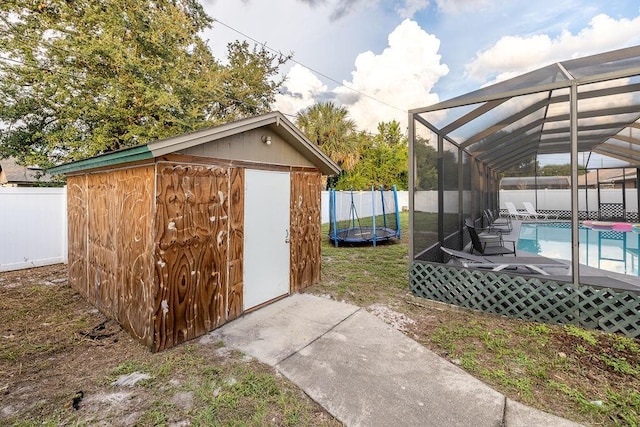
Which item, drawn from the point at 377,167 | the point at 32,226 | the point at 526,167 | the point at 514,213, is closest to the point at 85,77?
the point at 32,226

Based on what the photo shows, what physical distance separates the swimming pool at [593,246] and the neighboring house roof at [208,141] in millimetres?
4624

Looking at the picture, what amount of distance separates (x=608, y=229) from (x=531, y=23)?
8.28 metres

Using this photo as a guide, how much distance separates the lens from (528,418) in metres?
2.14

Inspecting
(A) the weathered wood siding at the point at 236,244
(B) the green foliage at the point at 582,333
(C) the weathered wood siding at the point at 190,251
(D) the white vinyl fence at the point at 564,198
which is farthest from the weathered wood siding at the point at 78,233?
(D) the white vinyl fence at the point at 564,198

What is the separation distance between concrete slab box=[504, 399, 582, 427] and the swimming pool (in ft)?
11.8

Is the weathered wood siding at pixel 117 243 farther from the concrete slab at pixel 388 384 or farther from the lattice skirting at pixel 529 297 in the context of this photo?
the lattice skirting at pixel 529 297

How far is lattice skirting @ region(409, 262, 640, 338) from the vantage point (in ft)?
10.6

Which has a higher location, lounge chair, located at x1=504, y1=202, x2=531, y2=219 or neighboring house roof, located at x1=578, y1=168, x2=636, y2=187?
neighboring house roof, located at x1=578, y1=168, x2=636, y2=187

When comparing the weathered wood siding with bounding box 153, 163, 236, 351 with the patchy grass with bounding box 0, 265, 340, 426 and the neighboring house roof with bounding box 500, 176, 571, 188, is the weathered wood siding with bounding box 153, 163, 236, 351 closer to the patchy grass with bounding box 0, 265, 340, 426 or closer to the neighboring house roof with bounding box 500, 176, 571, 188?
the patchy grass with bounding box 0, 265, 340, 426

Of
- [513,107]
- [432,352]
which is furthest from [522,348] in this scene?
[513,107]

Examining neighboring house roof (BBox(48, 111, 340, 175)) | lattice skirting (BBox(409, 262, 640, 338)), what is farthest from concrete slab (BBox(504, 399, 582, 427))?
neighboring house roof (BBox(48, 111, 340, 175))

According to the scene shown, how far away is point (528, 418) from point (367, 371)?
1.27 meters

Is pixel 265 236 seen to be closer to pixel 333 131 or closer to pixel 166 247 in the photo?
pixel 166 247

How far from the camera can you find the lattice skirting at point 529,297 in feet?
10.6
